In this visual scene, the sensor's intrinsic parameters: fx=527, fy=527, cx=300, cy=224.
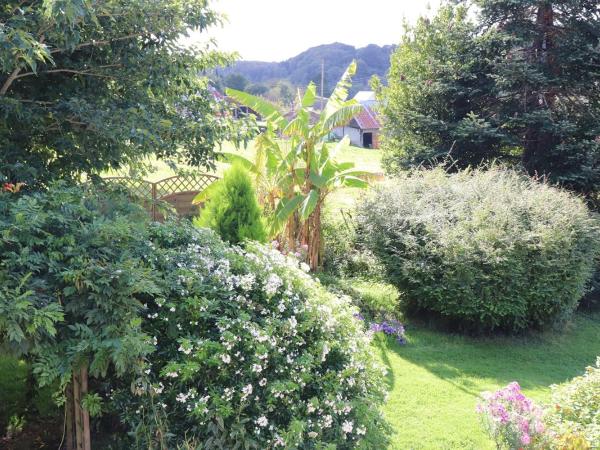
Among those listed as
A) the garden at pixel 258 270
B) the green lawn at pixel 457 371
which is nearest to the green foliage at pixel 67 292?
the garden at pixel 258 270

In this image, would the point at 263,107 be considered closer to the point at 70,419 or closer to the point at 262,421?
the point at 70,419

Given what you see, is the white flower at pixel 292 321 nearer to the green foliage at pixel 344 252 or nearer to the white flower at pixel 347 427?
the white flower at pixel 347 427

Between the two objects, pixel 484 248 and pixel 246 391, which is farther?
pixel 484 248

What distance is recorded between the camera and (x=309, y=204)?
811 cm

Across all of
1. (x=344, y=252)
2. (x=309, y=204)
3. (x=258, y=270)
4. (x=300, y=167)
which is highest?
(x=300, y=167)

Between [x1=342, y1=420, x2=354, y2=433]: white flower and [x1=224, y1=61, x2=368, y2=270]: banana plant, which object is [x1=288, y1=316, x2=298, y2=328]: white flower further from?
[x1=224, y1=61, x2=368, y2=270]: banana plant

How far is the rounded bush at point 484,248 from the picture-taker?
6.90 metres

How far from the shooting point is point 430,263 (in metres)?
7.20

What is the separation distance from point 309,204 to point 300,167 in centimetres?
92

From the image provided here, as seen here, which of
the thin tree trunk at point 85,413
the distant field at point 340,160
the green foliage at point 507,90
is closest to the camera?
the thin tree trunk at point 85,413

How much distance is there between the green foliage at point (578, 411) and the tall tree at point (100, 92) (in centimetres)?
358

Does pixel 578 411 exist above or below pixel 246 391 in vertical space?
below

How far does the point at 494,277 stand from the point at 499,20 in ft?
19.5

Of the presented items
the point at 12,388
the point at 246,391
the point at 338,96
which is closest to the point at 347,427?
the point at 246,391
